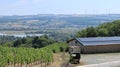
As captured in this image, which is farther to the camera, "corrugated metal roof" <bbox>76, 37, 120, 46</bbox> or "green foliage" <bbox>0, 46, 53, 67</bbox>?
"corrugated metal roof" <bbox>76, 37, 120, 46</bbox>

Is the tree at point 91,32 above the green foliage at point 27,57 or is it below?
below

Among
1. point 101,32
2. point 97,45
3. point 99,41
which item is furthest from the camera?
point 101,32

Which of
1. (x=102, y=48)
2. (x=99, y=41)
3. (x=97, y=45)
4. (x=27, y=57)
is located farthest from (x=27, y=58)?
(x=99, y=41)

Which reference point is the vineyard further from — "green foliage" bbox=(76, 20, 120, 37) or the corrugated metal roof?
"green foliage" bbox=(76, 20, 120, 37)

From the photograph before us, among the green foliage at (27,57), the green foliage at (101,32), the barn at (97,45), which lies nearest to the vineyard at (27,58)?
the green foliage at (27,57)

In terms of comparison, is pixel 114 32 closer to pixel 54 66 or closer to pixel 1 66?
pixel 54 66

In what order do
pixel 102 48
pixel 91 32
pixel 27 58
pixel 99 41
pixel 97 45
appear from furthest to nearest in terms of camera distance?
pixel 91 32 → pixel 99 41 → pixel 102 48 → pixel 97 45 → pixel 27 58

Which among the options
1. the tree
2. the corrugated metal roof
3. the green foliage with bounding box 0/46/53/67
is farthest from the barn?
the tree

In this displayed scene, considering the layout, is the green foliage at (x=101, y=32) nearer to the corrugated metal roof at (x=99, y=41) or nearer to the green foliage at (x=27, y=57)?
the corrugated metal roof at (x=99, y=41)

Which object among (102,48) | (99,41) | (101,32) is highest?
(99,41)

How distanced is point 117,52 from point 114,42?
3.16ft

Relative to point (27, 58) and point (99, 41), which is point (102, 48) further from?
point (27, 58)

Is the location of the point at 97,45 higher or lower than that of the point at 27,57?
lower

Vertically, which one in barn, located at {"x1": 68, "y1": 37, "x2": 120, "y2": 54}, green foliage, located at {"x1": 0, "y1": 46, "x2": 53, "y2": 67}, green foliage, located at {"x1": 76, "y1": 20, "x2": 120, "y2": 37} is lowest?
green foliage, located at {"x1": 76, "y1": 20, "x2": 120, "y2": 37}
